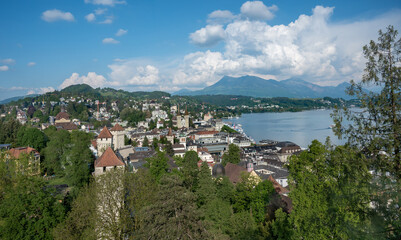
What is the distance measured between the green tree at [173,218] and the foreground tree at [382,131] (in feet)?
17.0

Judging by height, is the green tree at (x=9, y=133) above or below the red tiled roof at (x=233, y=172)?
above

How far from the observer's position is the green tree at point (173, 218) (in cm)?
779

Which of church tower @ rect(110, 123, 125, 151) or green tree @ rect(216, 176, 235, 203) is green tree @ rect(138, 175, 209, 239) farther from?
church tower @ rect(110, 123, 125, 151)

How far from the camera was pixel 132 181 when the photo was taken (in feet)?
42.8

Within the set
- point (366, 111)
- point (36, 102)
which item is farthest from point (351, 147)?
point (36, 102)

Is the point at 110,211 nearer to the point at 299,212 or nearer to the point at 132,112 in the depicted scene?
the point at 299,212

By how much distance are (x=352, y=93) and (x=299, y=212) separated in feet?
21.2

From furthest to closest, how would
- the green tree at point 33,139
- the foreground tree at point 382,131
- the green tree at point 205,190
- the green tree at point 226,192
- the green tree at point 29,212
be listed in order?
1. the green tree at point 33,139
2. the green tree at point 226,192
3. the green tree at point 205,190
4. the green tree at point 29,212
5. the foreground tree at point 382,131

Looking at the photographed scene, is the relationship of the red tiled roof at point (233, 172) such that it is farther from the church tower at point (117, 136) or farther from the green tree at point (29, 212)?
the church tower at point (117, 136)

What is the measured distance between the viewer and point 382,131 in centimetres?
441

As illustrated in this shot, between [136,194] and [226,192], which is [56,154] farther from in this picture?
[226,192]

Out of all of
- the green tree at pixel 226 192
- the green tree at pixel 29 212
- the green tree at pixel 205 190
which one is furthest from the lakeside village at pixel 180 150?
the green tree at pixel 205 190

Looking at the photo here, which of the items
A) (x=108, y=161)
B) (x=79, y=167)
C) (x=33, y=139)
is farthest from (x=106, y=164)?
(x=33, y=139)

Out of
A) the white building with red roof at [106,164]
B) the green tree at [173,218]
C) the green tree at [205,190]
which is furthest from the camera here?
the white building with red roof at [106,164]
